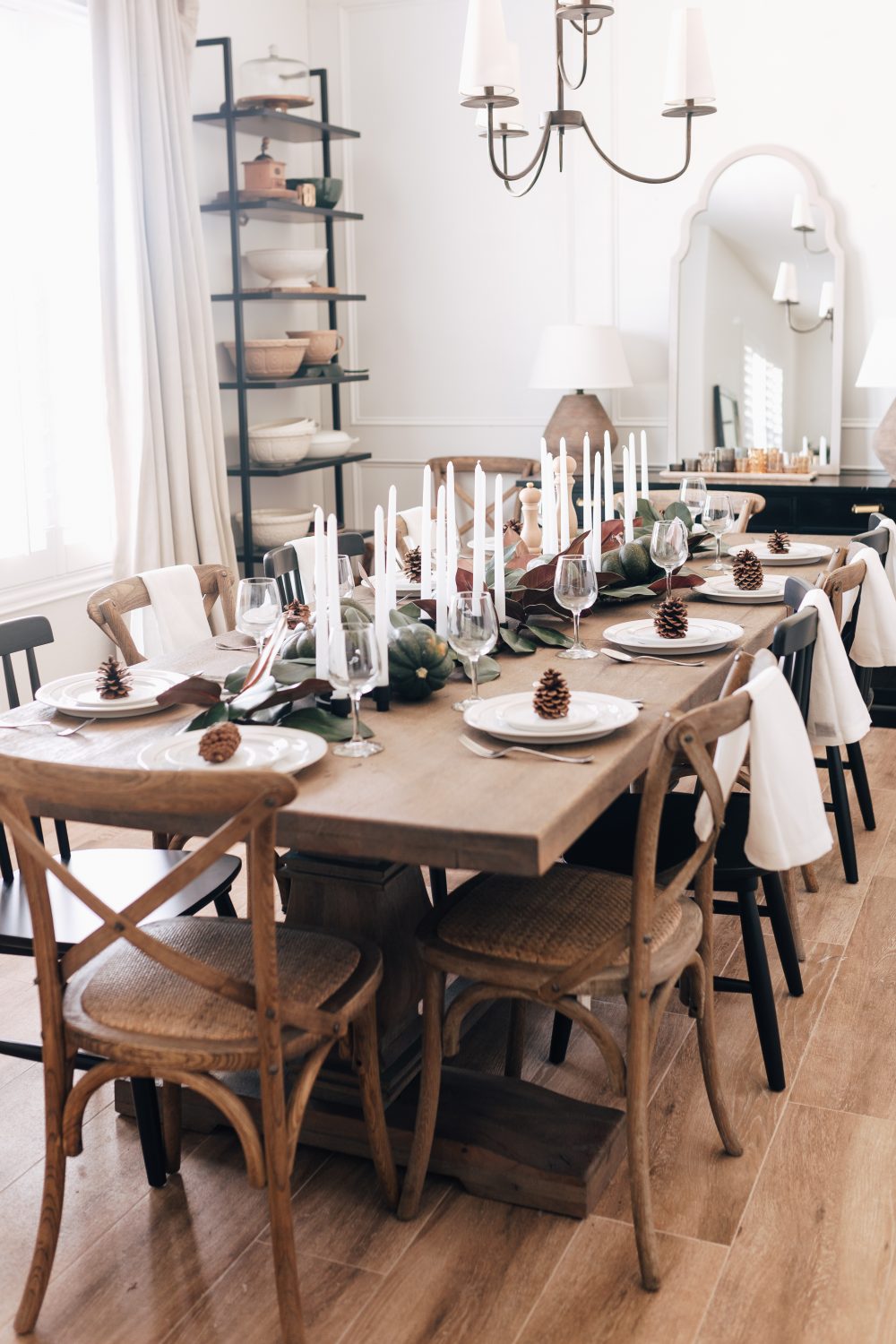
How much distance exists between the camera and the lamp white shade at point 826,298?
16.9 feet

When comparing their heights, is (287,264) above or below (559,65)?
below

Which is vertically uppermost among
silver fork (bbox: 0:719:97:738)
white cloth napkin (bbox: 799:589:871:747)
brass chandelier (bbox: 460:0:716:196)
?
brass chandelier (bbox: 460:0:716:196)

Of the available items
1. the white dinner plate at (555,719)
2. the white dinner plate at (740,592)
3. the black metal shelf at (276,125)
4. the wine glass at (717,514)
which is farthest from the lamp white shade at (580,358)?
the white dinner plate at (555,719)

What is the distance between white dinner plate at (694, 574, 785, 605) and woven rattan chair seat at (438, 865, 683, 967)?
3.63ft

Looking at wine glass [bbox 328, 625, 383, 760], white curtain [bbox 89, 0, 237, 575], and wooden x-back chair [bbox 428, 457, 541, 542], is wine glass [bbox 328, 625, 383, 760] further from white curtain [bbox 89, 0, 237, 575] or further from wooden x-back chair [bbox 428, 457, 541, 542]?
wooden x-back chair [bbox 428, 457, 541, 542]

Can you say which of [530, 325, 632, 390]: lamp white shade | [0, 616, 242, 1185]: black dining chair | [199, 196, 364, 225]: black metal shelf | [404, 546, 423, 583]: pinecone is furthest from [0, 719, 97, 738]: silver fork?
[530, 325, 632, 390]: lamp white shade

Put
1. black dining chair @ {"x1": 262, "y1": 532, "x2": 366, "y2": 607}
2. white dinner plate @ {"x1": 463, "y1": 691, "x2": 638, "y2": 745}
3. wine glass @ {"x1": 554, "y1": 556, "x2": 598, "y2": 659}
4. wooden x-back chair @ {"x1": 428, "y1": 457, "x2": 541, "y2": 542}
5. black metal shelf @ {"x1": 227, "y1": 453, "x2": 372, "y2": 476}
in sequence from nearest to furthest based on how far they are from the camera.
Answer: white dinner plate @ {"x1": 463, "y1": 691, "x2": 638, "y2": 745} < wine glass @ {"x1": 554, "y1": 556, "x2": 598, "y2": 659} < black dining chair @ {"x1": 262, "y1": 532, "x2": 366, "y2": 607} < black metal shelf @ {"x1": 227, "y1": 453, "x2": 372, "y2": 476} < wooden x-back chair @ {"x1": 428, "y1": 457, "x2": 541, "y2": 542}

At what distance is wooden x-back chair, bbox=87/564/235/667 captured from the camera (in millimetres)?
2754

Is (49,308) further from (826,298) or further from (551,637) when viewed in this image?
(826,298)

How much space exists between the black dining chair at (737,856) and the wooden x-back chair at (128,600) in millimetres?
1036

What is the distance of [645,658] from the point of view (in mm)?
2533

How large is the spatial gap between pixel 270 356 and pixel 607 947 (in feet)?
11.9

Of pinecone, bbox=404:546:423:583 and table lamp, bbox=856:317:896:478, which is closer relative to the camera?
pinecone, bbox=404:546:423:583

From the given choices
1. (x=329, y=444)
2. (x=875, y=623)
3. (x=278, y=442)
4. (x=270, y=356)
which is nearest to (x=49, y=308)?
(x=270, y=356)
